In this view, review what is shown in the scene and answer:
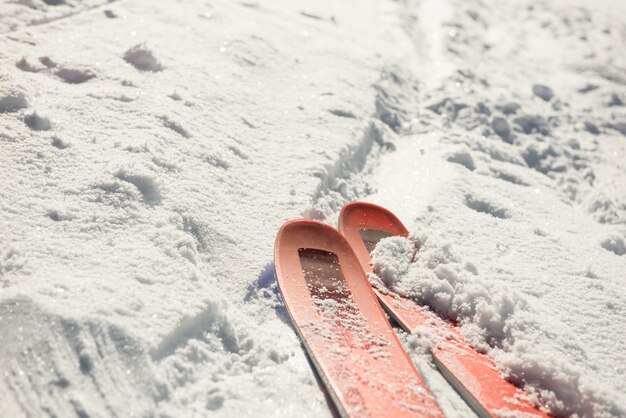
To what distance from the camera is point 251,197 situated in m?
2.75

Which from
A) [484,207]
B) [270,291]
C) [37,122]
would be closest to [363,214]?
[270,291]

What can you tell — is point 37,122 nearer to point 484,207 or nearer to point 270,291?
point 270,291

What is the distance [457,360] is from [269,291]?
36.0 inches

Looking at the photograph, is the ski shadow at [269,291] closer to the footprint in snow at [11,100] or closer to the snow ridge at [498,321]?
the snow ridge at [498,321]

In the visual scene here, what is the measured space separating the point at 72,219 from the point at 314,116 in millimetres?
2230

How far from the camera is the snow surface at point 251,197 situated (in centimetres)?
160

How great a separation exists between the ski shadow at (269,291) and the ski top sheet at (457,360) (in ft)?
1.69

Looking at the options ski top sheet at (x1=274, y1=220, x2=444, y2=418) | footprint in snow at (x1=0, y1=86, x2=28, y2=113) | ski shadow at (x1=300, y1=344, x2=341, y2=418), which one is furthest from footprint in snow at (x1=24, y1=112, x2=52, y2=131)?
ski shadow at (x1=300, y1=344, x2=341, y2=418)

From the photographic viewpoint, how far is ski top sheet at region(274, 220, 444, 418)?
1.67 m

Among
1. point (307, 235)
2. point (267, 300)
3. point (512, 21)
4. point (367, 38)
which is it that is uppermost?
point (512, 21)

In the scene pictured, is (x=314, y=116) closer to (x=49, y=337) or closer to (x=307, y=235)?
(x=307, y=235)

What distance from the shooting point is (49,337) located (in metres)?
1.49

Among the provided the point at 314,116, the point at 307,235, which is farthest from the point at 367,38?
the point at 307,235

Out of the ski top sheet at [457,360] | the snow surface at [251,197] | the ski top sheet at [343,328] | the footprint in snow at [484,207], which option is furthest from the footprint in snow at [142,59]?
the footprint in snow at [484,207]
